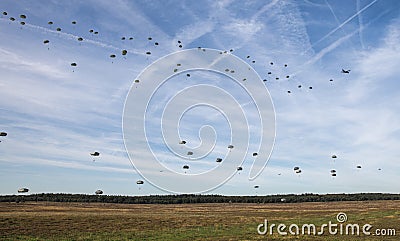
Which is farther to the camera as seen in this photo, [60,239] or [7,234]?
[7,234]

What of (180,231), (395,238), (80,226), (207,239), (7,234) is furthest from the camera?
(80,226)

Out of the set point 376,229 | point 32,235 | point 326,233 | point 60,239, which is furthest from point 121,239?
point 376,229

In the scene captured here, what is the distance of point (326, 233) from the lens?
139ft

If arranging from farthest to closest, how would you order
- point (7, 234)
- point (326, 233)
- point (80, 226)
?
point (80, 226) < point (7, 234) < point (326, 233)

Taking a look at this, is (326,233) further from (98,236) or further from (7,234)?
(7,234)

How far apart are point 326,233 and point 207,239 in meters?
14.0

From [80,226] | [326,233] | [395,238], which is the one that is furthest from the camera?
[80,226]

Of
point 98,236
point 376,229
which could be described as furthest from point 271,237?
point 98,236

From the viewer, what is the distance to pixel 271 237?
3962 cm

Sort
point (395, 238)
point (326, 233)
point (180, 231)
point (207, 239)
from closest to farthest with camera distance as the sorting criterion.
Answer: point (395, 238) < point (207, 239) < point (326, 233) < point (180, 231)

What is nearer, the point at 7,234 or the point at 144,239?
the point at 144,239

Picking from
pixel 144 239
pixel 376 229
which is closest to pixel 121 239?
pixel 144 239

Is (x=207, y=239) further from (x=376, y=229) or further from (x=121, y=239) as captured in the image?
(x=376, y=229)

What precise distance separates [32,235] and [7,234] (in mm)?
3347
